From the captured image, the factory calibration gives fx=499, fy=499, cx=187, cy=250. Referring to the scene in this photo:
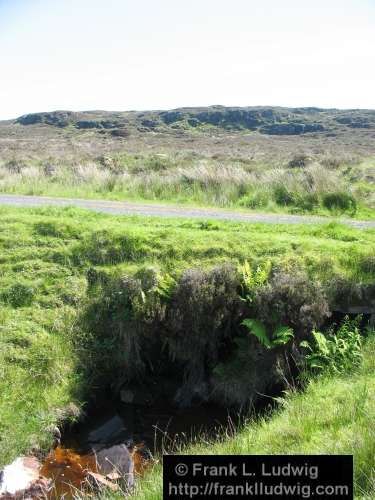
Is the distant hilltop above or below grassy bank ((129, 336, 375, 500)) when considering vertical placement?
above

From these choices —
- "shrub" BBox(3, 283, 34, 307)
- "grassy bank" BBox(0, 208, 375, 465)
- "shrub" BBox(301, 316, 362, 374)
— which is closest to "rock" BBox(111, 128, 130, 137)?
"grassy bank" BBox(0, 208, 375, 465)

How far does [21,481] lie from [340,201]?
11.4 metres

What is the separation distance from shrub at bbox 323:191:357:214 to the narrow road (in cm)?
128

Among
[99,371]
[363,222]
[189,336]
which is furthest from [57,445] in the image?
[363,222]

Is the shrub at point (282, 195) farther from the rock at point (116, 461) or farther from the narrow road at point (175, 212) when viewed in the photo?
the rock at point (116, 461)

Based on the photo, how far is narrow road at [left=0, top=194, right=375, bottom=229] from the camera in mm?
12109

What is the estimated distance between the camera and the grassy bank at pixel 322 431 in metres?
4.31

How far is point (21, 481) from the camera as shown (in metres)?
5.95

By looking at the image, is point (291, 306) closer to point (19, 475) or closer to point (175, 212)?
point (19, 475)

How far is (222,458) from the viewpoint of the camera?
4043mm

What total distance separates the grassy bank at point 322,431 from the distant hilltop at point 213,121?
57.1 meters

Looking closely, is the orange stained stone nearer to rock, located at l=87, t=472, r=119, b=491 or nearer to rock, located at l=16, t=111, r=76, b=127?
rock, located at l=87, t=472, r=119, b=491

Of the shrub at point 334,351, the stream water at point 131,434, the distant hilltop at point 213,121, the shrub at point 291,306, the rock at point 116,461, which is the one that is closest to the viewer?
the rock at point 116,461

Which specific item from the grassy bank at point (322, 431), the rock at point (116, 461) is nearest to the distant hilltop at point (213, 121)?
the rock at point (116, 461)
